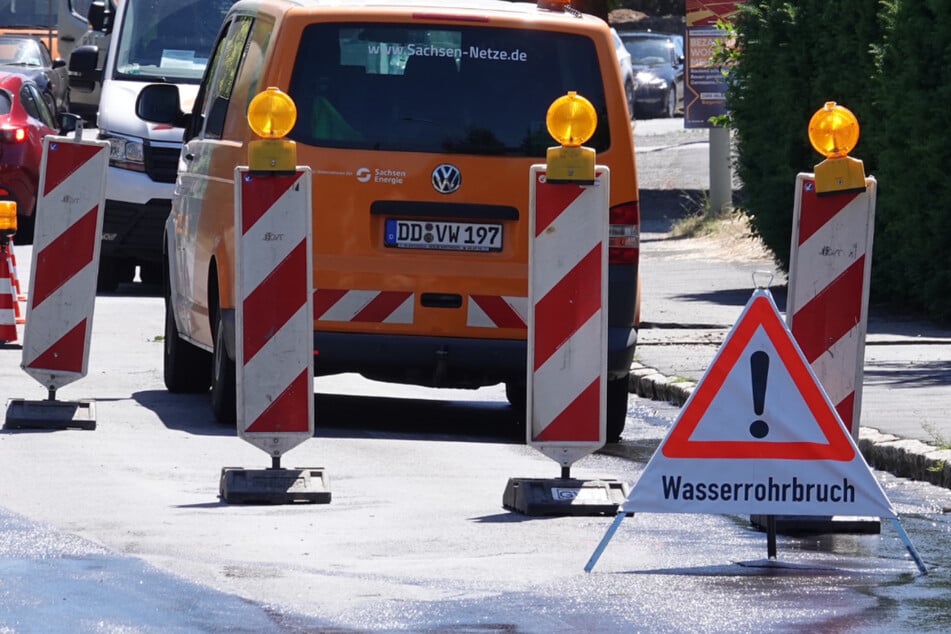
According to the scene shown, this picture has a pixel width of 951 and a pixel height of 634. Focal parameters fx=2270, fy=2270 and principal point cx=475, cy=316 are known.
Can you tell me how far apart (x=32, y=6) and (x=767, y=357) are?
39.9 meters

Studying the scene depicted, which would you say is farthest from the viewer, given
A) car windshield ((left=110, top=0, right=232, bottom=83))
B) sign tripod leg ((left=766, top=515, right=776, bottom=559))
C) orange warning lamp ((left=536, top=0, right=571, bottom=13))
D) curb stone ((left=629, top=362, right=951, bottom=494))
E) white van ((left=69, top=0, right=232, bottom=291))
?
car windshield ((left=110, top=0, right=232, bottom=83))

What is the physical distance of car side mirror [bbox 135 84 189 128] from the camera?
469 inches

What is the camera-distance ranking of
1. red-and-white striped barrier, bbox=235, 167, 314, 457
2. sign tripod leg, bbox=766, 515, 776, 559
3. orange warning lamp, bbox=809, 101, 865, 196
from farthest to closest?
red-and-white striped barrier, bbox=235, 167, 314, 457 → orange warning lamp, bbox=809, 101, 865, 196 → sign tripod leg, bbox=766, 515, 776, 559

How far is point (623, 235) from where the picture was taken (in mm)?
10172

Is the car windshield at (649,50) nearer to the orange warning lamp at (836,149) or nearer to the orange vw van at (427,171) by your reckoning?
the orange vw van at (427,171)

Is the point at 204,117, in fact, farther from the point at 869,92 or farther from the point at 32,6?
the point at 32,6

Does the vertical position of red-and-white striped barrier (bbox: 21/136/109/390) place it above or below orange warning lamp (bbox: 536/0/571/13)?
below

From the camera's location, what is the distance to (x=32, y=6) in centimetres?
4531

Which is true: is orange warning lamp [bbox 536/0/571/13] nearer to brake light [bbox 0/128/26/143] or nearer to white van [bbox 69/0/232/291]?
white van [bbox 69/0/232/291]

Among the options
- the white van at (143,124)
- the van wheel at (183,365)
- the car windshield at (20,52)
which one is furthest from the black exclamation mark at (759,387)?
the car windshield at (20,52)

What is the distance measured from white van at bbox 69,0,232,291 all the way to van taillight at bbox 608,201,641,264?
836 cm

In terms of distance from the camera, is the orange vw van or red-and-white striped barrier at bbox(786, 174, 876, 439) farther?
the orange vw van

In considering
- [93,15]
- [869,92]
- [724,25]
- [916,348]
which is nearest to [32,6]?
[93,15]

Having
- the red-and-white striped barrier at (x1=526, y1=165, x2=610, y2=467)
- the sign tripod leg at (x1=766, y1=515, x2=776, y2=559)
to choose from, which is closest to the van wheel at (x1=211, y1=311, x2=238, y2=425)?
the red-and-white striped barrier at (x1=526, y1=165, x2=610, y2=467)
